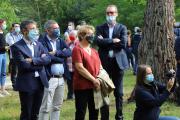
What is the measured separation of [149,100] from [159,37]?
4.52 meters

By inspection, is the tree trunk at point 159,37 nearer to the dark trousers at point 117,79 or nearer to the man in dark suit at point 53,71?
the dark trousers at point 117,79

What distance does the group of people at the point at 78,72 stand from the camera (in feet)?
24.9

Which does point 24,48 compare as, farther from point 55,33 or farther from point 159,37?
point 159,37

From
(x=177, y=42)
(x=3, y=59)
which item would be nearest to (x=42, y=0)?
(x=3, y=59)

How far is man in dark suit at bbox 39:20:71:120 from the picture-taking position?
8.85 m

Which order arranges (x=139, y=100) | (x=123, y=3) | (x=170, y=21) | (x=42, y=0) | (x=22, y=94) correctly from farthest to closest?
1. (x=42, y=0)
2. (x=123, y=3)
3. (x=170, y=21)
4. (x=22, y=94)
5. (x=139, y=100)

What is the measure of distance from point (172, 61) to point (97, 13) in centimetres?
2906

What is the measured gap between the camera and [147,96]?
7449 mm

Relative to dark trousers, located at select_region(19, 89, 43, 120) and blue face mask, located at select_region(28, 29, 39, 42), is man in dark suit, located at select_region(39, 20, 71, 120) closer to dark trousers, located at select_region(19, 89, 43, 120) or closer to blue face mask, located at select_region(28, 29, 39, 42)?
dark trousers, located at select_region(19, 89, 43, 120)

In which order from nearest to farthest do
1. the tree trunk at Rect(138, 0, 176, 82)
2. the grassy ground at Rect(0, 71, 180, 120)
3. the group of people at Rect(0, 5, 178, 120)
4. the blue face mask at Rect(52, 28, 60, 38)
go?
1. the group of people at Rect(0, 5, 178, 120)
2. the blue face mask at Rect(52, 28, 60, 38)
3. the grassy ground at Rect(0, 71, 180, 120)
4. the tree trunk at Rect(138, 0, 176, 82)

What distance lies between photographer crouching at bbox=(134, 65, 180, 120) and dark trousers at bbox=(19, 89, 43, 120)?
166cm

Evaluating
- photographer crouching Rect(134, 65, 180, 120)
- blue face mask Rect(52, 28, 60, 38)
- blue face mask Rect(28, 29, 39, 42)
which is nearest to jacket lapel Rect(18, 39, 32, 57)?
blue face mask Rect(28, 29, 39, 42)

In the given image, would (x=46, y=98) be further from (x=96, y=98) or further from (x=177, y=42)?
(x=177, y=42)

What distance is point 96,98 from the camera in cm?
824
